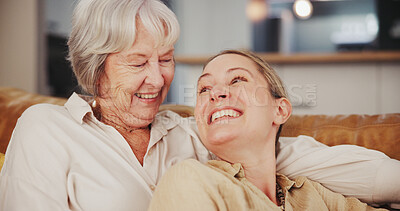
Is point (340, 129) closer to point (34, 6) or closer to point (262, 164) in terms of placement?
point (262, 164)

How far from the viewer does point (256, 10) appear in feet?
17.5

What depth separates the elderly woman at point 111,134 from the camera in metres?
1.15

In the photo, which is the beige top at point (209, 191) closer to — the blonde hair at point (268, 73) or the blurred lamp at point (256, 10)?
the blonde hair at point (268, 73)

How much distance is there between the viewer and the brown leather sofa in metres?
1.52

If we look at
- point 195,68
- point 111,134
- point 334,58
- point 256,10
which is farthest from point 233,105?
point 256,10

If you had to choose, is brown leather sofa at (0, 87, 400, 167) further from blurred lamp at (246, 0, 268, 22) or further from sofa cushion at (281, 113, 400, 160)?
blurred lamp at (246, 0, 268, 22)

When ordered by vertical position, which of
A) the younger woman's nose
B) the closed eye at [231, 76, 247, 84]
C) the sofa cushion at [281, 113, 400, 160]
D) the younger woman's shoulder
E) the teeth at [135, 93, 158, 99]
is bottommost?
the sofa cushion at [281, 113, 400, 160]

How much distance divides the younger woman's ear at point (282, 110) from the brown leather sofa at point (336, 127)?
0.31 m

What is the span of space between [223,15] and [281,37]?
0.87 m

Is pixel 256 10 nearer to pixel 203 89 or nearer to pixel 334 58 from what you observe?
pixel 334 58

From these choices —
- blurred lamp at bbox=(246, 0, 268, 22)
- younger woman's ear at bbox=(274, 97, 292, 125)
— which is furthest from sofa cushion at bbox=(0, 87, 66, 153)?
blurred lamp at bbox=(246, 0, 268, 22)

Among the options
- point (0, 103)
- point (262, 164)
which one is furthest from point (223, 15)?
point (262, 164)

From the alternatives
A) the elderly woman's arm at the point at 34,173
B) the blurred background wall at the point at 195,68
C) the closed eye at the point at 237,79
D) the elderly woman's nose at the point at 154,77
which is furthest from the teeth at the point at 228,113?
the blurred background wall at the point at 195,68

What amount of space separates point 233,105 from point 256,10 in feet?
14.2
